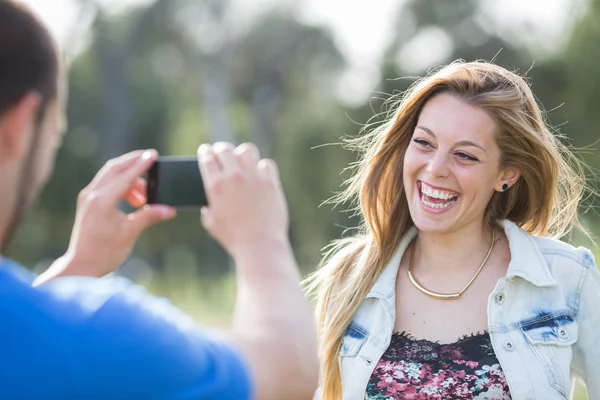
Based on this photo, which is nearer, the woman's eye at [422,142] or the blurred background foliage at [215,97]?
the woman's eye at [422,142]

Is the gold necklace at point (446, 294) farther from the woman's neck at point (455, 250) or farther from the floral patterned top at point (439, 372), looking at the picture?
the floral patterned top at point (439, 372)

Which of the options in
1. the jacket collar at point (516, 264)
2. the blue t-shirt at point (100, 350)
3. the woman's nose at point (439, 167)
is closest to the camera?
the blue t-shirt at point (100, 350)

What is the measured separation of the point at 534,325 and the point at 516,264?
9.4 inches

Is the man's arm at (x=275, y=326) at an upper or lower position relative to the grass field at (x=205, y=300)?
upper

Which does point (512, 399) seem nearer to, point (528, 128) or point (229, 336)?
point (528, 128)

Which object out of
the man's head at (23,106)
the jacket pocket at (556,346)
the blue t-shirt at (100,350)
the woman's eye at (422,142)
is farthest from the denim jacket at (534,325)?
the man's head at (23,106)

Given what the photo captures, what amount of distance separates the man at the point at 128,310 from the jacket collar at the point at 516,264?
1.87 m

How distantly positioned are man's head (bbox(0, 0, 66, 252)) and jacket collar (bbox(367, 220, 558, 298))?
2.12 meters

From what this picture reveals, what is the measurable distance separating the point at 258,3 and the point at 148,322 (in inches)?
1540

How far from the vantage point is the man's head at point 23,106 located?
1295 millimetres

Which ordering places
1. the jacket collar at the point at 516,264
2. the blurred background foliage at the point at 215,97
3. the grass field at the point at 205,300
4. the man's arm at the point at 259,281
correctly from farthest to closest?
the blurred background foliage at the point at 215,97 → the grass field at the point at 205,300 → the jacket collar at the point at 516,264 → the man's arm at the point at 259,281

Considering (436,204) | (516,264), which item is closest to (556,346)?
(516,264)

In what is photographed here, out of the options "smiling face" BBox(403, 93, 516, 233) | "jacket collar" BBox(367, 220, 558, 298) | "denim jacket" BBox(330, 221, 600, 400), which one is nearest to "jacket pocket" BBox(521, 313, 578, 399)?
"denim jacket" BBox(330, 221, 600, 400)

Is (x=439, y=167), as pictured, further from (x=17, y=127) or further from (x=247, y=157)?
(x=17, y=127)
